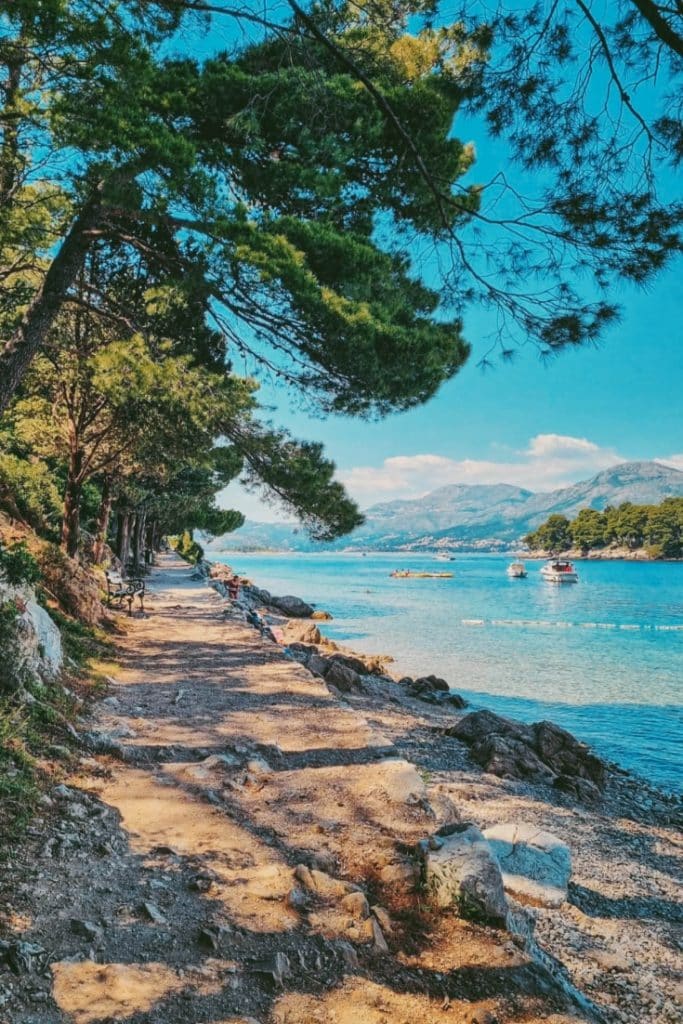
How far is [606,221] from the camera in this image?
4160mm

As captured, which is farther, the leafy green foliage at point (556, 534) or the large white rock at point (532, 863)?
the leafy green foliage at point (556, 534)

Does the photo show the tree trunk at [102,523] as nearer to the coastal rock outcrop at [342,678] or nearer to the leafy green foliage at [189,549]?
the coastal rock outcrop at [342,678]

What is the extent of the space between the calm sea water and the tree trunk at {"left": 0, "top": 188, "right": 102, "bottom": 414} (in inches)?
536

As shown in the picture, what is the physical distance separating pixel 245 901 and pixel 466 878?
140 cm

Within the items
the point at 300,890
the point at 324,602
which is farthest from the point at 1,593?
the point at 324,602

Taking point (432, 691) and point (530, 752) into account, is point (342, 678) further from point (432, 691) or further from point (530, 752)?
point (530, 752)

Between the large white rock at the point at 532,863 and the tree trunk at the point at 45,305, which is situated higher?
the tree trunk at the point at 45,305

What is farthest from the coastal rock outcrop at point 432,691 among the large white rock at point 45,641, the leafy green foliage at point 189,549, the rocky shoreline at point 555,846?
the leafy green foliage at point 189,549

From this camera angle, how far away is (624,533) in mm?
128750

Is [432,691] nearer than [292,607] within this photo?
Yes

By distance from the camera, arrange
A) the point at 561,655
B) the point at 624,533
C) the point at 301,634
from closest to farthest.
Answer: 1. the point at 301,634
2. the point at 561,655
3. the point at 624,533

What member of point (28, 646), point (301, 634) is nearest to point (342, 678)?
point (301, 634)

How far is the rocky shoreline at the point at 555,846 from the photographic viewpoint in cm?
382

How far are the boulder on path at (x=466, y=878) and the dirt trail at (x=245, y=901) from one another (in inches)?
4.8
